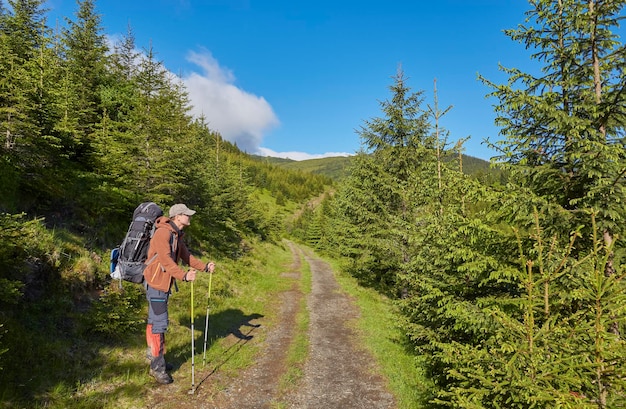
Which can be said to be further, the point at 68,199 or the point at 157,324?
the point at 68,199

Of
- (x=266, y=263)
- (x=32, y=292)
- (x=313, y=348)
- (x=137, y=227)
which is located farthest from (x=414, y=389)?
(x=266, y=263)

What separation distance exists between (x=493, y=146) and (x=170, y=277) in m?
7.72

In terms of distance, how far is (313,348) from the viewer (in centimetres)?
962

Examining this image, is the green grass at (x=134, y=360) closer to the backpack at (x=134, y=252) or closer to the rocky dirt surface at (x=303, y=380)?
the rocky dirt surface at (x=303, y=380)

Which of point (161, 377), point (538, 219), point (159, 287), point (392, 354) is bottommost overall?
point (392, 354)

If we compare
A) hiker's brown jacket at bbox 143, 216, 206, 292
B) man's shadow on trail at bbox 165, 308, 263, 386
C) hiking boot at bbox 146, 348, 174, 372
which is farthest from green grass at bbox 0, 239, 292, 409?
hiker's brown jacket at bbox 143, 216, 206, 292

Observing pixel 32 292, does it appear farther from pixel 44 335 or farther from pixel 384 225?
pixel 384 225

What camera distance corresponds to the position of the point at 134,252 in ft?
21.7

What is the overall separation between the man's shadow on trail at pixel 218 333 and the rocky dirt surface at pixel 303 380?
0.16 metres

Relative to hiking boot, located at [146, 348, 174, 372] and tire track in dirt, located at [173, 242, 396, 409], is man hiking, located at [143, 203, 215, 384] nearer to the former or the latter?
hiking boot, located at [146, 348, 174, 372]

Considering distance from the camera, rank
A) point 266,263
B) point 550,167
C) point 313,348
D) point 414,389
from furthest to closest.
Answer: point 266,263 → point 313,348 → point 414,389 → point 550,167

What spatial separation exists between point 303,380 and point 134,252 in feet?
16.0

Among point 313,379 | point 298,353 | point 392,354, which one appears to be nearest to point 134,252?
point 313,379

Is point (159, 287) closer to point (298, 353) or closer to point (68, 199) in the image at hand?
point (298, 353)
